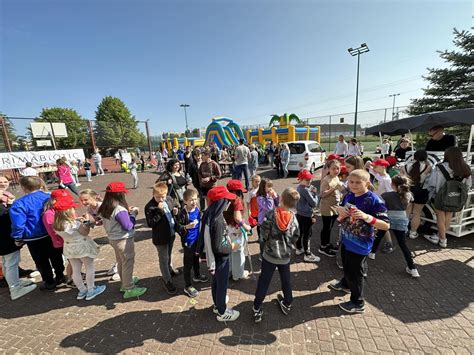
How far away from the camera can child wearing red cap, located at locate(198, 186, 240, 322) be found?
7.49 feet

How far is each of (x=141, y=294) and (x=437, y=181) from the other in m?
5.60

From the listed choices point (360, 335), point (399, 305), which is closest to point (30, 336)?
point (360, 335)

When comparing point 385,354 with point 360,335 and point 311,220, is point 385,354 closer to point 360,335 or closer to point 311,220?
point 360,335

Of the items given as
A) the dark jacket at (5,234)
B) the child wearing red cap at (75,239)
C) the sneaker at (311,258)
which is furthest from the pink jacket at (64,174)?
the sneaker at (311,258)

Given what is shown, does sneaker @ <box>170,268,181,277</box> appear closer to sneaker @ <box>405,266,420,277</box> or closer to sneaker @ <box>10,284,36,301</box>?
sneaker @ <box>10,284,36,301</box>

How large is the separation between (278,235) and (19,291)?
4133 mm

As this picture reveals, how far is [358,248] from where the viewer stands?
7.95 ft

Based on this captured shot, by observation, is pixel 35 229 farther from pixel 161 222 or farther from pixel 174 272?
pixel 174 272

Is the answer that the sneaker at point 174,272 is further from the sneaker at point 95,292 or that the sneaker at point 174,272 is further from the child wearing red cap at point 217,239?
the child wearing red cap at point 217,239

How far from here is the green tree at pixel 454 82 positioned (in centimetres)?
1167

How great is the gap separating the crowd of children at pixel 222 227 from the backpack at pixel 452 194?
2 cm

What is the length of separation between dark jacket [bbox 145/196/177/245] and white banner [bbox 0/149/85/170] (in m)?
16.4

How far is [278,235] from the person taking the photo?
7.63 ft

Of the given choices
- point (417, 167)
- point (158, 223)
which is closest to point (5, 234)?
point (158, 223)
